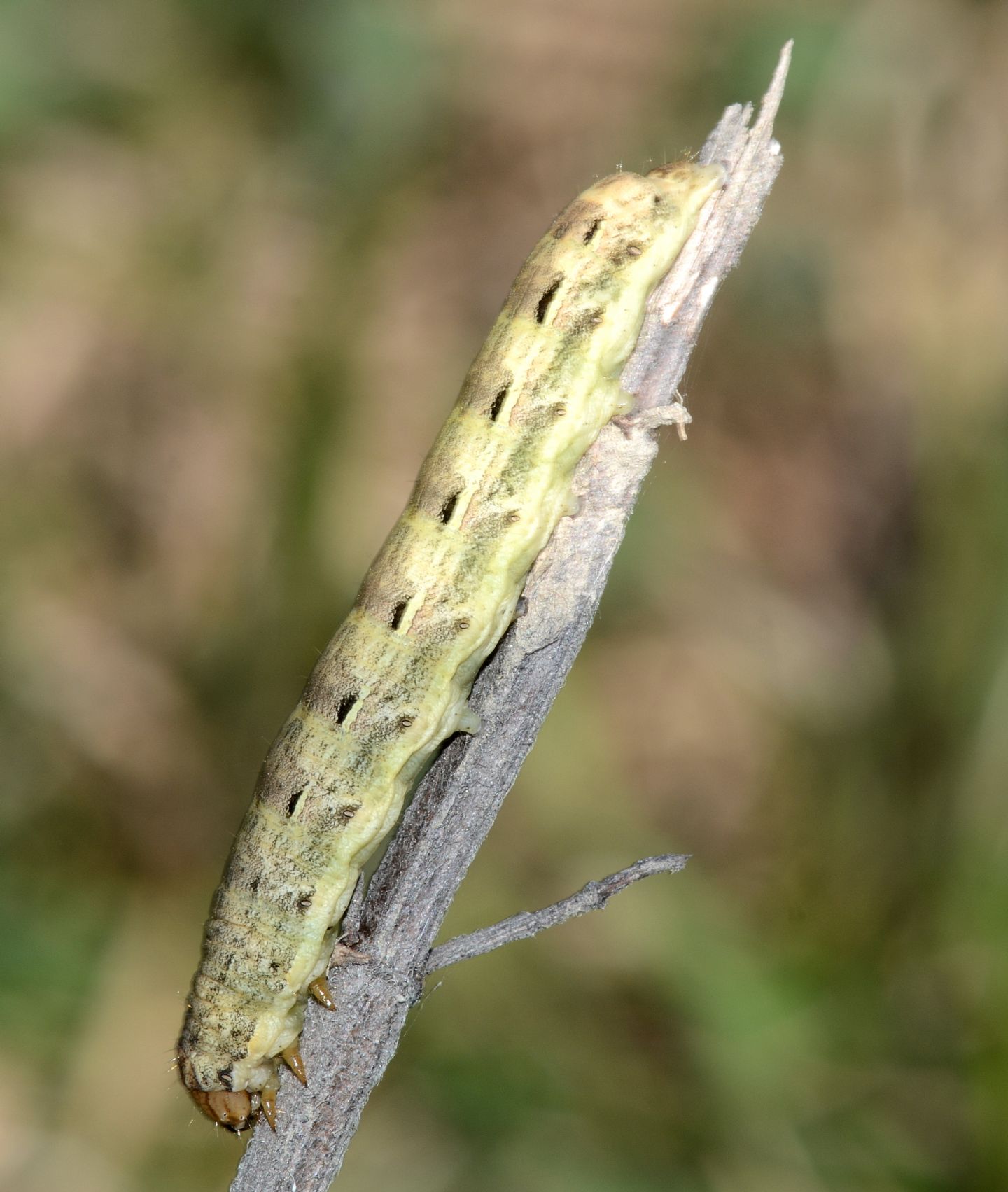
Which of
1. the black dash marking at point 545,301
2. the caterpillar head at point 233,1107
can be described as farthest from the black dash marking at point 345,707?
the black dash marking at point 545,301

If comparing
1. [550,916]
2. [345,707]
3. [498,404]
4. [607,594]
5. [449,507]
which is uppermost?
[607,594]

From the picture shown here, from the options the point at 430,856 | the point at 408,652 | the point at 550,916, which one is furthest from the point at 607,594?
the point at 550,916

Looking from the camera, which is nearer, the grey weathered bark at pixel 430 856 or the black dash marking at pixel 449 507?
the grey weathered bark at pixel 430 856

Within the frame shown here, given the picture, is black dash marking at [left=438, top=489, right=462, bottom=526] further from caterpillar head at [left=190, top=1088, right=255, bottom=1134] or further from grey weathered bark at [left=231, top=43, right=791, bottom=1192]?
caterpillar head at [left=190, top=1088, right=255, bottom=1134]

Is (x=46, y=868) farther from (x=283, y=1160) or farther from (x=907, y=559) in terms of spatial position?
(x=907, y=559)

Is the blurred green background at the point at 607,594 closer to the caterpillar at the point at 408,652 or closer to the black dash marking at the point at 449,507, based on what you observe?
the caterpillar at the point at 408,652

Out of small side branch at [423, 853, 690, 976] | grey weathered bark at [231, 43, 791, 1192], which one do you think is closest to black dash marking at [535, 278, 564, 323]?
grey weathered bark at [231, 43, 791, 1192]

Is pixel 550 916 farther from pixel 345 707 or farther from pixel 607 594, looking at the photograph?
pixel 607 594
